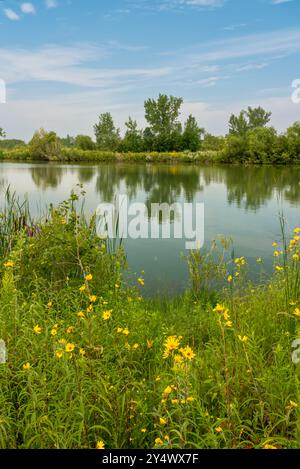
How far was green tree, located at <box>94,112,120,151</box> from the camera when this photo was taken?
→ 5591cm

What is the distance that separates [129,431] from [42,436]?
0.40m

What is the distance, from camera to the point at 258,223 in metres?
10.4

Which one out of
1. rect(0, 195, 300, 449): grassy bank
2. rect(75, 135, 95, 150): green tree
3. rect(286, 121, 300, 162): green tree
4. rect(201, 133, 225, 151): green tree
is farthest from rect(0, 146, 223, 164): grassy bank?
rect(0, 195, 300, 449): grassy bank

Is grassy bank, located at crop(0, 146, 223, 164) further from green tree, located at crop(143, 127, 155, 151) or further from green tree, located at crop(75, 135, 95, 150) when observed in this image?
green tree, located at crop(75, 135, 95, 150)

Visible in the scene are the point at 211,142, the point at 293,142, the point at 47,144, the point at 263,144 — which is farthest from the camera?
the point at 211,142

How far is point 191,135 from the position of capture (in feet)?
184

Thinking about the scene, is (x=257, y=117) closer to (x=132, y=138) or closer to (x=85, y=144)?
(x=132, y=138)

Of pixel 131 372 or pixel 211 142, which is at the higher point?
pixel 211 142

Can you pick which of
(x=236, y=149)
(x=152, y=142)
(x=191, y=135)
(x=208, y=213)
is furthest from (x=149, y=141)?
(x=208, y=213)

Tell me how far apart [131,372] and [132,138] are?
5552 cm

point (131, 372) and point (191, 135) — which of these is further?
point (191, 135)

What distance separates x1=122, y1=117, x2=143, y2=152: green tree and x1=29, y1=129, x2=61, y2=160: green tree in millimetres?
9729

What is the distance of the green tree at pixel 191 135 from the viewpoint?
184 feet
